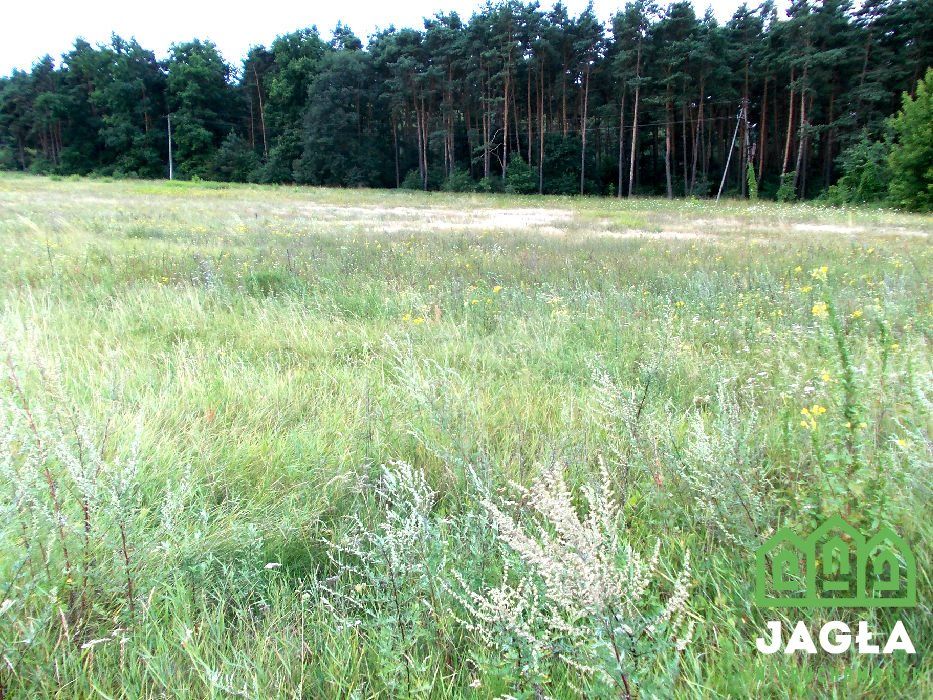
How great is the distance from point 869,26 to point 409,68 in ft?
106

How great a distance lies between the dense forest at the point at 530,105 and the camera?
3522cm

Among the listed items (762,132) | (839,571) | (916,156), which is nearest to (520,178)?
(762,132)

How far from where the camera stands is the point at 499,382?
3.51 m

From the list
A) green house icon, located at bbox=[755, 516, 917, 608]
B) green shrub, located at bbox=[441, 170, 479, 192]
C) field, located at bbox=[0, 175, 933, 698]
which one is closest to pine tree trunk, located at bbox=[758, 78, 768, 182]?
green shrub, located at bbox=[441, 170, 479, 192]

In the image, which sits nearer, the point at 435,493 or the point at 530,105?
the point at 435,493

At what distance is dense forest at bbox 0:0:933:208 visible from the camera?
35.2 meters

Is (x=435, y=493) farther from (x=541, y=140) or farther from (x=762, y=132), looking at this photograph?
(x=762, y=132)

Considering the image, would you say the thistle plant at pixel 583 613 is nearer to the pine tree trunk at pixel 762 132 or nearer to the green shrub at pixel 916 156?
the green shrub at pixel 916 156

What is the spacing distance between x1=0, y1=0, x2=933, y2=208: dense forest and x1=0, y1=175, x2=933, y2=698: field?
93.3ft

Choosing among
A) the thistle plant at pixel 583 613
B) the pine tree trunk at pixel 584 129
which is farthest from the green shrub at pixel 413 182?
the thistle plant at pixel 583 613

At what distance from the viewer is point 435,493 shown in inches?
88.6

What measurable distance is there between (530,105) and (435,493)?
4821 centimetres

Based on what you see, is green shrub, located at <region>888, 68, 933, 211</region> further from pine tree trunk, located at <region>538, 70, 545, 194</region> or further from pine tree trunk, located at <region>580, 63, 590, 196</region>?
pine tree trunk, located at <region>538, 70, 545, 194</region>

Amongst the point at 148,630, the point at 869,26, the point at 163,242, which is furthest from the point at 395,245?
the point at 869,26
